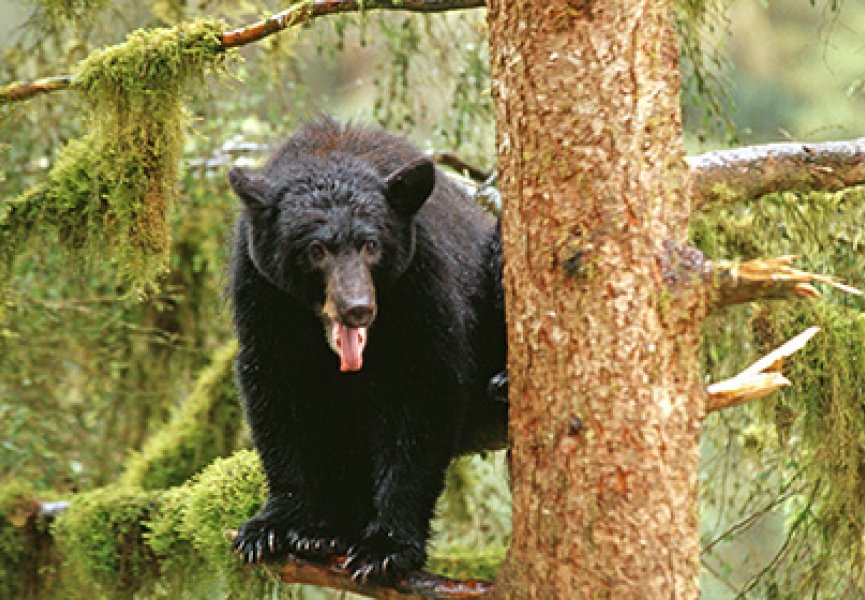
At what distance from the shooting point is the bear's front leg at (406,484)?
4.11 m

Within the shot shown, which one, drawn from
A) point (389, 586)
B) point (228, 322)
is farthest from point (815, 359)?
point (228, 322)

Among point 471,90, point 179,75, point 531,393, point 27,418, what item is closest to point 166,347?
point 27,418

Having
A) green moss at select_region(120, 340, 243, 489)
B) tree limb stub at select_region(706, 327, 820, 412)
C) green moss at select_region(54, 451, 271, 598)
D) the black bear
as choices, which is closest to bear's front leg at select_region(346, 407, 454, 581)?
the black bear

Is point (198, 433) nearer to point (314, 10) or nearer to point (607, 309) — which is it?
point (314, 10)

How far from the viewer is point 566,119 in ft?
10.7

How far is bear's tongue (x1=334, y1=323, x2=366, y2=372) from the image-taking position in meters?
3.88

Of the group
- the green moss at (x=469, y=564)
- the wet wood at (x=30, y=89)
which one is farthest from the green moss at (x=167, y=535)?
the wet wood at (x=30, y=89)

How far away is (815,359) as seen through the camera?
4.73 meters

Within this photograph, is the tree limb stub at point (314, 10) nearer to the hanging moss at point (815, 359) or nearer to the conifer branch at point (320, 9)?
the conifer branch at point (320, 9)

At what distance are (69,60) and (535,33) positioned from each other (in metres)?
4.28

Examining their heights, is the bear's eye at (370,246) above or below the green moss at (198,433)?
above

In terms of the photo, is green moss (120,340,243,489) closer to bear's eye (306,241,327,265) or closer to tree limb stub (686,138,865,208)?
bear's eye (306,241,327,265)

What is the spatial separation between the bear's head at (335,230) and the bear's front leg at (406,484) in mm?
378

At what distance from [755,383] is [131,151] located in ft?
8.99
